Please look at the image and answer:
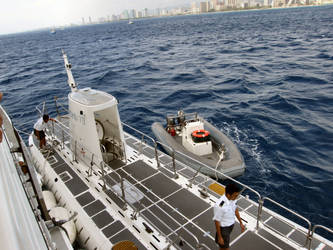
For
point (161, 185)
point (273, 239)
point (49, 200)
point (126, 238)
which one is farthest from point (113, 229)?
point (273, 239)

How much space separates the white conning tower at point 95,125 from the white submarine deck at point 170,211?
2.18ft

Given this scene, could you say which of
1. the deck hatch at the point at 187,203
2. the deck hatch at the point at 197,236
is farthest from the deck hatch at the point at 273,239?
the deck hatch at the point at 187,203

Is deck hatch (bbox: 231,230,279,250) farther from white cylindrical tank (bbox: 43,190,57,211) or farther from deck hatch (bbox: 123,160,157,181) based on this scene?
white cylindrical tank (bbox: 43,190,57,211)

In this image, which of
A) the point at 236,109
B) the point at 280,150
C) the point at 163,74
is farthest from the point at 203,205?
the point at 163,74

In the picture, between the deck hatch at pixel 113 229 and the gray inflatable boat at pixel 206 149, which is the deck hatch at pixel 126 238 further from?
the gray inflatable boat at pixel 206 149

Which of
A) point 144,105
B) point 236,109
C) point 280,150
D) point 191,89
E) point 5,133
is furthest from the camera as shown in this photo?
point 191,89

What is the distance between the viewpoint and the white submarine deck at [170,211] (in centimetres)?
644

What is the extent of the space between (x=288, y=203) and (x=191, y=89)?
51.6 feet

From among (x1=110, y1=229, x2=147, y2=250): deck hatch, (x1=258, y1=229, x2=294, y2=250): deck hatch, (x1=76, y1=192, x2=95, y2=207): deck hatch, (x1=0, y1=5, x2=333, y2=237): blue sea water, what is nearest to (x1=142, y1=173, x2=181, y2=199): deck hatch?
(x1=110, y1=229, x2=147, y2=250): deck hatch

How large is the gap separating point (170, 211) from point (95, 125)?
374 cm

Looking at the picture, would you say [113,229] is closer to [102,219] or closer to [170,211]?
[102,219]

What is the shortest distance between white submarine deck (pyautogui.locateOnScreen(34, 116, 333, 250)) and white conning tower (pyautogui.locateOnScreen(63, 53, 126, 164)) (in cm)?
66

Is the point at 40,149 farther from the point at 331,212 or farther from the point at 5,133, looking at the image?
the point at 331,212

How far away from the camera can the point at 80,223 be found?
25.0ft
